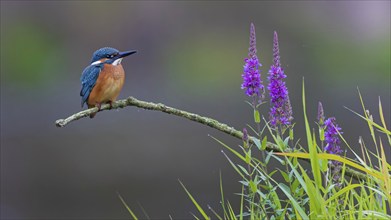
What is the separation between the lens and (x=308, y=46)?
1088 centimetres

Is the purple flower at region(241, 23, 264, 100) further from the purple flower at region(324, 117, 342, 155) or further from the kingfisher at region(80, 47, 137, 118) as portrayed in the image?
the kingfisher at region(80, 47, 137, 118)

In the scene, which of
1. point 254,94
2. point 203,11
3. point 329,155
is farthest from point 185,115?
point 203,11

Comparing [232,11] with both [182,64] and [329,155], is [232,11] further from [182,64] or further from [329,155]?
[329,155]

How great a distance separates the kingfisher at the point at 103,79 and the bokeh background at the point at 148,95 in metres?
4.24

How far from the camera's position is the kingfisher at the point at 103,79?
295 centimetres

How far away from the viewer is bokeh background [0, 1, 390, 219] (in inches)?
311

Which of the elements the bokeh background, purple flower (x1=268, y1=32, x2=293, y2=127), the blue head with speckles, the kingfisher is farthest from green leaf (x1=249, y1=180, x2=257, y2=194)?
the bokeh background

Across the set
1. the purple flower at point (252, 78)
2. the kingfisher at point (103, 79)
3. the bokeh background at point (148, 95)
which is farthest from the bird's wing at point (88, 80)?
A: the bokeh background at point (148, 95)

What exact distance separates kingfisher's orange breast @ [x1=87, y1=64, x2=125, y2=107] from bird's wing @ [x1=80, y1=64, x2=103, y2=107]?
0.07 ft

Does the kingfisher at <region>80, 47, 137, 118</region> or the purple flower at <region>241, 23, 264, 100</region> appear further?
the kingfisher at <region>80, 47, 137, 118</region>

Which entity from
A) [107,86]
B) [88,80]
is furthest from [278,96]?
[88,80]

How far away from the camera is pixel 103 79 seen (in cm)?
304

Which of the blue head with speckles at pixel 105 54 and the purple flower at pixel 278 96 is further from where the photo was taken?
the blue head with speckles at pixel 105 54

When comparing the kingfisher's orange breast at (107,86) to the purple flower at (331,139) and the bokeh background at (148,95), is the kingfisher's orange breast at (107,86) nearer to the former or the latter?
the purple flower at (331,139)
